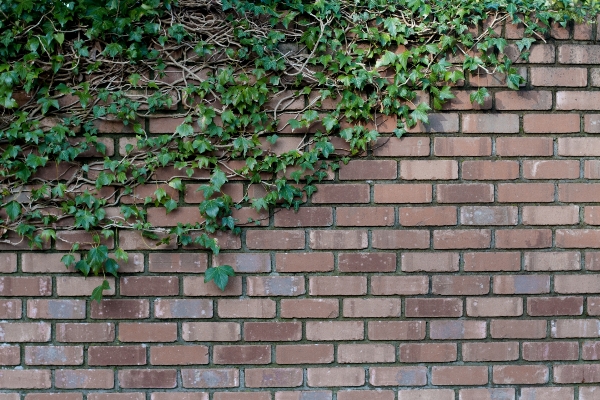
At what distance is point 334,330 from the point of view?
1.84 meters

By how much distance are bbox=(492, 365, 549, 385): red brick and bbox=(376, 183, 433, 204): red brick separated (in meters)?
0.67

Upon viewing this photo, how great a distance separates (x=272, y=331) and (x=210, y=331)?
222 millimetres

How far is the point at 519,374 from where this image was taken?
1.86 meters

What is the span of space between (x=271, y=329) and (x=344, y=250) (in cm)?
39

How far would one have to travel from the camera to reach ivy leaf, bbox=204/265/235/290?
5.82 ft

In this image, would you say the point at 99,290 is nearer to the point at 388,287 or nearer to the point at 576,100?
the point at 388,287

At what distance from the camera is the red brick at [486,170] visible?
185 centimetres

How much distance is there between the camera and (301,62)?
1.83 metres

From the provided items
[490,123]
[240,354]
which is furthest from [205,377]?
[490,123]

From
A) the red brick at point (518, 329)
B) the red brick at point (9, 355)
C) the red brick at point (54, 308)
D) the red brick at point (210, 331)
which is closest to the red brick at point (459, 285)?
the red brick at point (518, 329)

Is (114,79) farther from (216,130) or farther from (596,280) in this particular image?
(596,280)

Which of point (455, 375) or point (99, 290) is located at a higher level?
point (99, 290)

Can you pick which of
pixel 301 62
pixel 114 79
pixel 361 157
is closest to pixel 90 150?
pixel 114 79

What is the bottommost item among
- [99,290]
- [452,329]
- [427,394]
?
[427,394]
